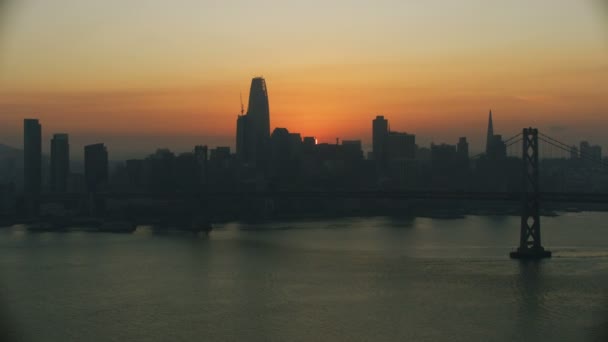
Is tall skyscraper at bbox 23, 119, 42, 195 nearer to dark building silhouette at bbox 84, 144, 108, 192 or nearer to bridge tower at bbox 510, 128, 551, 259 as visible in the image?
dark building silhouette at bbox 84, 144, 108, 192

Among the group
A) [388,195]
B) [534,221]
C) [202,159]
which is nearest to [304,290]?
[534,221]

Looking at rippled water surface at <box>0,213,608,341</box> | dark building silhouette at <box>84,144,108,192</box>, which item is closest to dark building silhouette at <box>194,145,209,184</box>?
dark building silhouette at <box>84,144,108,192</box>

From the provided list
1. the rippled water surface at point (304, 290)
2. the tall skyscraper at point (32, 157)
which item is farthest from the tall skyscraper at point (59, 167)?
the rippled water surface at point (304, 290)

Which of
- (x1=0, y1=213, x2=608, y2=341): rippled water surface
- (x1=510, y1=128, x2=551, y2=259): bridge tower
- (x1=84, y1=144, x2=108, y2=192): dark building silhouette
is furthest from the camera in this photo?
(x1=84, y1=144, x2=108, y2=192): dark building silhouette

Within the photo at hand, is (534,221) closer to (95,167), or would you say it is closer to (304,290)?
(304,290)

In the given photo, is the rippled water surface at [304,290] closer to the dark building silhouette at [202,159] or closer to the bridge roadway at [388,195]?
the bridge roadway at [388,195]

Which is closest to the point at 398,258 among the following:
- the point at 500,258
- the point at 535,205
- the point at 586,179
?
the point at 500,258
